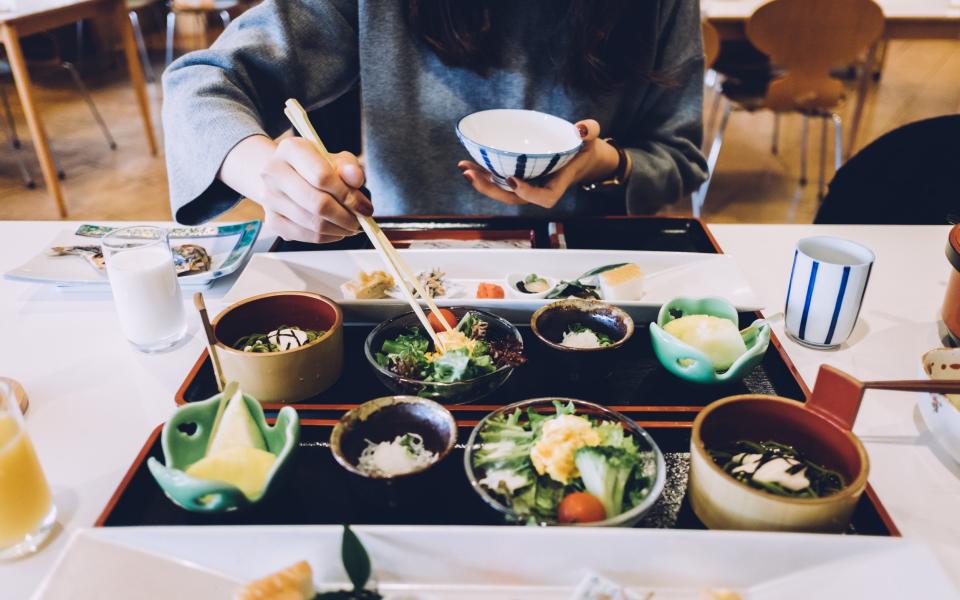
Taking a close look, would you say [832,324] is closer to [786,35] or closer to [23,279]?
[23,279]

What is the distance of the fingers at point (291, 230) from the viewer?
1.24 m

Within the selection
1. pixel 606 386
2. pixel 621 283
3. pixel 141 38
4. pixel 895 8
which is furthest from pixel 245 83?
pixel 141 38

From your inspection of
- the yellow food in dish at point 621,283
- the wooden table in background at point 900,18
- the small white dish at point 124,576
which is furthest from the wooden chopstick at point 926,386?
the wooden table in background at point 900,18

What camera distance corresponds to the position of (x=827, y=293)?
1150 millimetres

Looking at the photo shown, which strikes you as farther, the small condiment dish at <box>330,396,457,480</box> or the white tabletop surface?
the white tabletop surface

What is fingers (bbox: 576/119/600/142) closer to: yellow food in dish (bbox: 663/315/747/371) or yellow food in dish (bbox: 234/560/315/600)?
yellow food in dish (bbox: 663/315/747/371)

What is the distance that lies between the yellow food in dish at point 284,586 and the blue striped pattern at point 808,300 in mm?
903

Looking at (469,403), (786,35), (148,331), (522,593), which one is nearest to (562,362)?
(469,403)

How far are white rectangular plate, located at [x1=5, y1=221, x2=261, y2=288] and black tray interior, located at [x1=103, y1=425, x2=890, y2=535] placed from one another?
0.54 metres

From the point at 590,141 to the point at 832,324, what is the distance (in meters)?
0.57

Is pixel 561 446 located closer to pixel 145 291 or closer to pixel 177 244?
pixel 145 291

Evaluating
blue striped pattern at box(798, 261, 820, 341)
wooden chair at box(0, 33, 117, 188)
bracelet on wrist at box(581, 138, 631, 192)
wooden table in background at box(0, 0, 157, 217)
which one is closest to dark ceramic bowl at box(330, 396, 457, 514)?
blue striped pattern at box(798, 261, 820, 341)

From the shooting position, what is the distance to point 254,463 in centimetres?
Answer: 83

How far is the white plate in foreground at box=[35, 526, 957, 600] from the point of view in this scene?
0.74 meters
